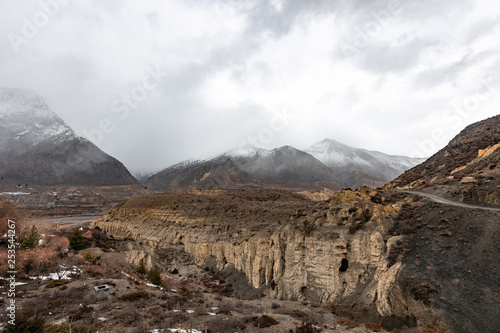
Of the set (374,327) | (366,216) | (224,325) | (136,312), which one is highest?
(366,216)

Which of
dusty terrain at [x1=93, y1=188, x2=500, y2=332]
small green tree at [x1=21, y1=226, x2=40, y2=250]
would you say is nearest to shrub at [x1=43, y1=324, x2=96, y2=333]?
dusty terrain at [x1=93, y1=188, x2=500, y2=332]

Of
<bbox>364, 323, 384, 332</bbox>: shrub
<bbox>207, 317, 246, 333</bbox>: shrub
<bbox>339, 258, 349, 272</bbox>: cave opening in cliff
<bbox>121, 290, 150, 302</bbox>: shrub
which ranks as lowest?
<bbox>364, 323, 384, 332</bbox>: shrub

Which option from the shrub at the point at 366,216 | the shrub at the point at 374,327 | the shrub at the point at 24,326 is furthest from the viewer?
the shrub at the point at 366,216

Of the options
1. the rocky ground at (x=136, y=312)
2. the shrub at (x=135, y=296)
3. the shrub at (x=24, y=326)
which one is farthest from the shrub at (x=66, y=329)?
the shrub at (x=135, y=296)

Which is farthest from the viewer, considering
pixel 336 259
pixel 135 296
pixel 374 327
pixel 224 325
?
pixel 336 259

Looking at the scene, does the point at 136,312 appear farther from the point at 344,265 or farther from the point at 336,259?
the point at 344,265

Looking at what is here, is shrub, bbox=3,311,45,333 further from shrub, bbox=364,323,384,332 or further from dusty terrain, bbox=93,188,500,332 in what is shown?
dusty terrain, bbox=93,188,500,332

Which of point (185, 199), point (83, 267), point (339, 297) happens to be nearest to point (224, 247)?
point (83, 267)

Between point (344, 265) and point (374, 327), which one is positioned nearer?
point (374, 327)

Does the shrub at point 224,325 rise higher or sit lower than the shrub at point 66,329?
lower

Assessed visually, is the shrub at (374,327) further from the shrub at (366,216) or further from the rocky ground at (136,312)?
the shrub at (366,216)

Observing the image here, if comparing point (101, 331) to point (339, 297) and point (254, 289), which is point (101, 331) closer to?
point (339, 297)

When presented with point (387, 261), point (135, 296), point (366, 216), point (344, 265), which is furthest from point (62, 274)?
point (366, 216)

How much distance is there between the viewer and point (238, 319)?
15000 mm
